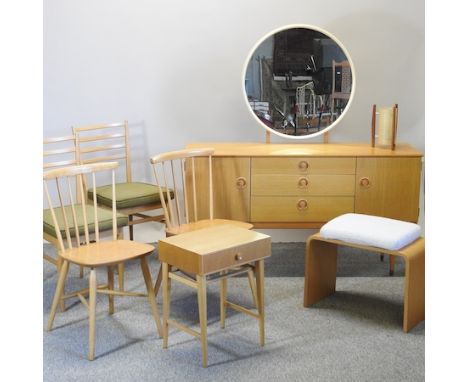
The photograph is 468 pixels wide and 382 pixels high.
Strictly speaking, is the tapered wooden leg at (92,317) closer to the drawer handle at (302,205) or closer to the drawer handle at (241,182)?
the drawer handle at (241,182)

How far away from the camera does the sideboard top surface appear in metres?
3.66

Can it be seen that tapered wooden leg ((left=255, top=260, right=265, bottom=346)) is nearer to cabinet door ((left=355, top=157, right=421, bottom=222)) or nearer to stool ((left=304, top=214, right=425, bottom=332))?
stool ((left=304, top=214, right=425, bottom=332))

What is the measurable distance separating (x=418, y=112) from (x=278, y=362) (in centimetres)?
223

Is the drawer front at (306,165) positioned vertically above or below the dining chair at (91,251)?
above

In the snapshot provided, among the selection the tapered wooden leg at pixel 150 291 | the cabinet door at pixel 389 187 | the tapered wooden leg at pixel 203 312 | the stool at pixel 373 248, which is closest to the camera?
the tapered wooden leg at pixel 203 312

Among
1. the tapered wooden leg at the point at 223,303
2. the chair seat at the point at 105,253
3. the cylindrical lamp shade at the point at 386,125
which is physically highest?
the cylindrical lamp shade at the point at 386,125

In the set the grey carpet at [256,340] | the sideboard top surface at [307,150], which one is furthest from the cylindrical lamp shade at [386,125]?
the grey carpet at [256,340]

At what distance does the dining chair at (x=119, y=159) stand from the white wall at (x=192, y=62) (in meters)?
0.10

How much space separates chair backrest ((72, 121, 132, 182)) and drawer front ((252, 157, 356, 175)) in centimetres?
93

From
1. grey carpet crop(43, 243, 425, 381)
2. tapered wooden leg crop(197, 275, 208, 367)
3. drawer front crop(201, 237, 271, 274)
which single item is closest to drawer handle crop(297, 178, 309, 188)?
grey carpet crop(43, 243, 425, 381)

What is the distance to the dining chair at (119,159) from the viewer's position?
3719 mm

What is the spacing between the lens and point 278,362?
8.90 feet
